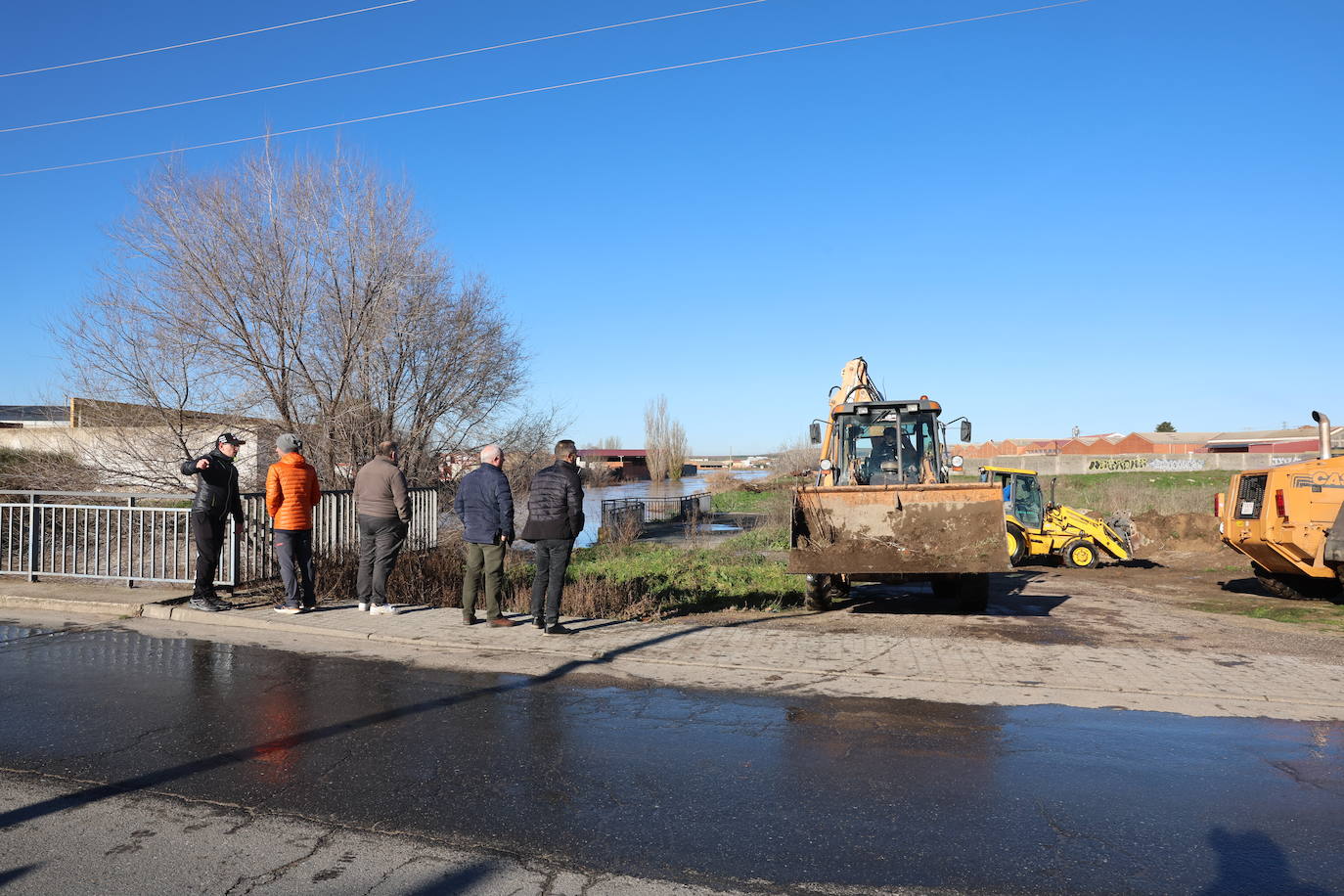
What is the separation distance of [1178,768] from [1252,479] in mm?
10667

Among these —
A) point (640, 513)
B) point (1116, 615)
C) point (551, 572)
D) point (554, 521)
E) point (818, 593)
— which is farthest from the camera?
point (640, 513)

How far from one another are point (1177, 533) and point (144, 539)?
2644 cm

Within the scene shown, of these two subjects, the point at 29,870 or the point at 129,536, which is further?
the point at 129,536

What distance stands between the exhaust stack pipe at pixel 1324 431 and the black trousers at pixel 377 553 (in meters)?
12.5

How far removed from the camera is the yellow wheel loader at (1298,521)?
12562 millimetres

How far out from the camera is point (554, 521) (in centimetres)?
880

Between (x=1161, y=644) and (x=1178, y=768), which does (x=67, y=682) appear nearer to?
(x=1178, y=768)

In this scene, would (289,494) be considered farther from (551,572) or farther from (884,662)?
(884,662)

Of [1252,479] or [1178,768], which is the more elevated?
[1252,479]

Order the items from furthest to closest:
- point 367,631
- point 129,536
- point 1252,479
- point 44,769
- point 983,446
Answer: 1. point 983,446
2. point 1252,479
3. point 129,536
4. point 367,631
5. point 44,769

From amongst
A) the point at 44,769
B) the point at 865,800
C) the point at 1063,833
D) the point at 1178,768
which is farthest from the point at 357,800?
the point at 1178,768

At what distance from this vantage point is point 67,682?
23.1 ft

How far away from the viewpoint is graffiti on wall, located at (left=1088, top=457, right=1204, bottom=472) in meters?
61.3

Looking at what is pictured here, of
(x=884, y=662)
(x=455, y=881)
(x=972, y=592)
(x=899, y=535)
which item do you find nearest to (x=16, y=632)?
(x=455, y=881)
